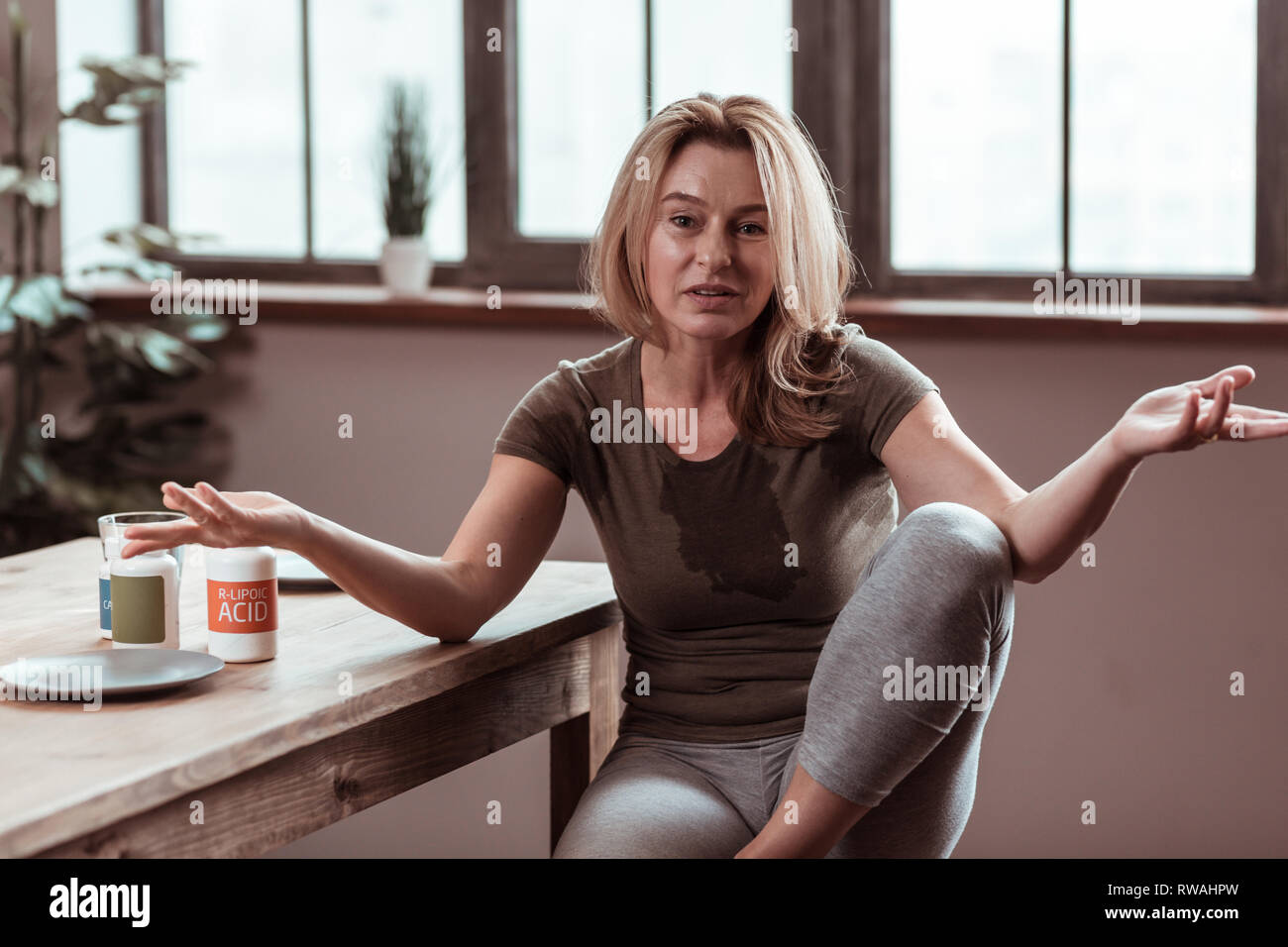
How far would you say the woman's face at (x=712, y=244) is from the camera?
5.77 ft

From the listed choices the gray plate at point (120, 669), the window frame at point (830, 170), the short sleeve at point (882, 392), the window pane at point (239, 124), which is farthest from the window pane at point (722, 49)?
the gray plate at point (120, 669)

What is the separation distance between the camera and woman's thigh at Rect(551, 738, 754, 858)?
150 centimetres

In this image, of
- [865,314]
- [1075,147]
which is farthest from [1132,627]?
[1075,147]

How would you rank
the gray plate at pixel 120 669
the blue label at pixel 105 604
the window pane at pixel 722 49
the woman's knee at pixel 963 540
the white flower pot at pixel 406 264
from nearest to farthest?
the gray plate at pixel 120 669, the woman's knee at pixel 963 540, the blue label at pixel 105 604, the window pane at pixel 722 49, the white flower pot at pixel 406 264

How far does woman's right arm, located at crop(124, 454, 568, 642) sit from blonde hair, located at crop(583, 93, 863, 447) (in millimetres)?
254

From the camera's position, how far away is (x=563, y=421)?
1.81 m

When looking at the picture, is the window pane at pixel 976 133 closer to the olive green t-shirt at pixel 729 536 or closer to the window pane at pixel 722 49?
the window pane at pixel 722 49

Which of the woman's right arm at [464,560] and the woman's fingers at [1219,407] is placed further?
the woman's right arm at [464,560]

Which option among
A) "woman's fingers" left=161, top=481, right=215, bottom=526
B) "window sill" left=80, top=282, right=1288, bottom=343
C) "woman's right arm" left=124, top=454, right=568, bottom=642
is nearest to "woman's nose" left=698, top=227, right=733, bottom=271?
"woman's right arm" left=124, top=454, right=568, bottom=642

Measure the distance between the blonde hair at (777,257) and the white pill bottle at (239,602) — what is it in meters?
0.60

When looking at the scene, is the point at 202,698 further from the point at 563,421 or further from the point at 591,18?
the point at 591,18

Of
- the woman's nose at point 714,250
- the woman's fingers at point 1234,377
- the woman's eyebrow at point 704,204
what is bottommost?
the woman's fingers at point 1234,377
